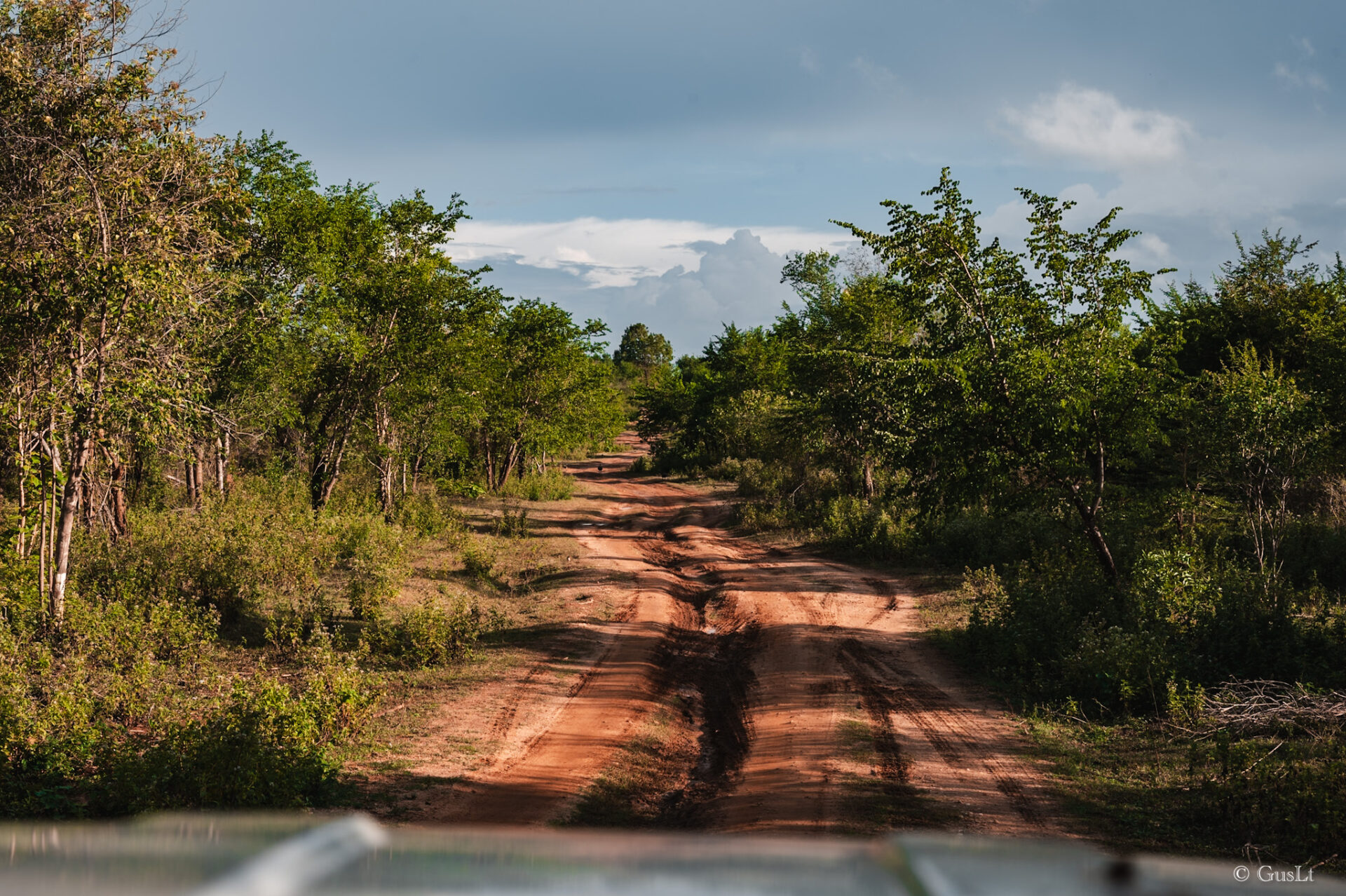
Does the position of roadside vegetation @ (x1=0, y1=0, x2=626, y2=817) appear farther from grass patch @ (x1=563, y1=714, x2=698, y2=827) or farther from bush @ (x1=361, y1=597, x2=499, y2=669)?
grass patch @ (x1=563, y1=714, x2=698, y2=827)

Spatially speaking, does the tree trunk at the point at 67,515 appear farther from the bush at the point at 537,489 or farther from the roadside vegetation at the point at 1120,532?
the bush at the point at 537,489

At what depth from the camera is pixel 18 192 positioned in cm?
982

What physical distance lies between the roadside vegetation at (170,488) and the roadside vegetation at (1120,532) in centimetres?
695

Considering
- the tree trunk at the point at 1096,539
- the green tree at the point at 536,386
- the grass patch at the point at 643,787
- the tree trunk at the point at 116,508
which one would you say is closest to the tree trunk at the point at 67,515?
the tree trunk at the point at 116,508

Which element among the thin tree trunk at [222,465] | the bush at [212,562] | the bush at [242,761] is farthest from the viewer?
the thin tree trunk at [222,465]

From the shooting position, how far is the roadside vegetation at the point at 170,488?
6836mm

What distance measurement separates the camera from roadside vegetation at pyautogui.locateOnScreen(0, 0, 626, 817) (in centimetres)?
684

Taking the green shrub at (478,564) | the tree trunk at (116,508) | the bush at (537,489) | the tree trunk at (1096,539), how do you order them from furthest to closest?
1. the bush at (537,489)
2. the green shrub at (478,564)
3. the tree trunk at (116,508)
4. the tree trunk at (1096,539)

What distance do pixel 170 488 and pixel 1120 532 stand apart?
18.8m

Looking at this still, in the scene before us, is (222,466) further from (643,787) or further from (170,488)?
(643,787)

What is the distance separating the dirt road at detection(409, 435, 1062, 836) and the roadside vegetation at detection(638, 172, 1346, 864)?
81 cm

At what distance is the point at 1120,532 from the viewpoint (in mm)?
13844

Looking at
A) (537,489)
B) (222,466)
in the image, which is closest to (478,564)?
(222,466)

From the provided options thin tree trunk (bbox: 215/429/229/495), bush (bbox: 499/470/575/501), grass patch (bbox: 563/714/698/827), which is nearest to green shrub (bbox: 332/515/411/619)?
thin tree trunk (bbox: 215/429/229/495)
